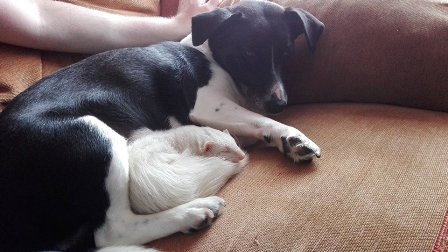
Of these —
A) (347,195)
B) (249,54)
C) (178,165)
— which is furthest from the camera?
Result: (249,54)

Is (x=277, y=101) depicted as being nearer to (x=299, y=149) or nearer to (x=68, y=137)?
(x=299, y=149)

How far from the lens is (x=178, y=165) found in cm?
118

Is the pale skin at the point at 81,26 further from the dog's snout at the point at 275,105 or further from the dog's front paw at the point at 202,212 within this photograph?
the dog's front paw at the point at 202,212

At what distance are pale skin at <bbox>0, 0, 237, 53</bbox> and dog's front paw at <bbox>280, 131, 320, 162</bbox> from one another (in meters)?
0.86

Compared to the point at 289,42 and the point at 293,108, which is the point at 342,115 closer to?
the point at 293,108

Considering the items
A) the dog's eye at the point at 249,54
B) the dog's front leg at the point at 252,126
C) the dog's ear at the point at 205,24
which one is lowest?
the dog's front leg at the point at 252,126

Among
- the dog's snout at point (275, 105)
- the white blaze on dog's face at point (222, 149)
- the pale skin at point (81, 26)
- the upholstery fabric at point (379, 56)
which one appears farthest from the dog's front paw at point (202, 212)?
the pale skin at point (81, 26)

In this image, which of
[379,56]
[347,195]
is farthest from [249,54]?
[347,195]

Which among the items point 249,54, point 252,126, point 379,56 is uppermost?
point 379,56

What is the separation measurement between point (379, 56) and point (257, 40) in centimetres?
A: 45

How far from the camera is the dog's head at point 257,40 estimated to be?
1.57 meters

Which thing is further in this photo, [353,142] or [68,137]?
[353,142]

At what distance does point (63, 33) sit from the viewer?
1.61 meters

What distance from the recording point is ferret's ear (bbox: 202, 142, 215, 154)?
129 cm
